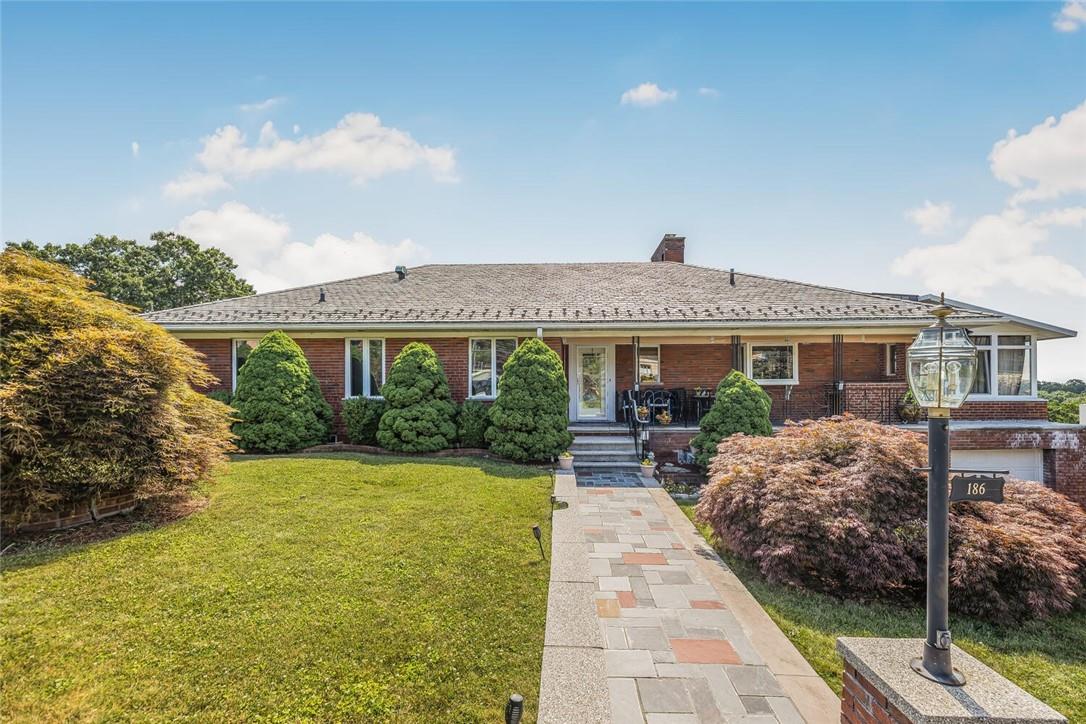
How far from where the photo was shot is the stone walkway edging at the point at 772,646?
285cm

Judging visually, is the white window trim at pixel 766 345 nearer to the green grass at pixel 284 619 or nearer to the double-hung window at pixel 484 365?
the double-hung window at pixel 484 365

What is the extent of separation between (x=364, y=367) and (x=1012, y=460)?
14820mm

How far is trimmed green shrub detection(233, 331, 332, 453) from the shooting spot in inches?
375

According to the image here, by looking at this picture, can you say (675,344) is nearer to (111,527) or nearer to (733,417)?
(733,417)

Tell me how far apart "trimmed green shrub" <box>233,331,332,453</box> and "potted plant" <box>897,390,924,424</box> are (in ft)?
43.5

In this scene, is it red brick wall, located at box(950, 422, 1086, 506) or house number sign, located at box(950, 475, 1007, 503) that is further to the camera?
red brick wall, located at box(950, 422, 1086, 506)

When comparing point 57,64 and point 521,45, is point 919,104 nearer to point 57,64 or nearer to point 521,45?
point 521,45

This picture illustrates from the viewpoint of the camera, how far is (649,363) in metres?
12.1

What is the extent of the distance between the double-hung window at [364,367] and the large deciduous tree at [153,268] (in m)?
28.0

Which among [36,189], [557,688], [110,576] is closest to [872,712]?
[557,688]

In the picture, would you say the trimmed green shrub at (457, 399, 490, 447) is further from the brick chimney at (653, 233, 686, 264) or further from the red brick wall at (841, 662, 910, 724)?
the brick chimney at (653, 233, 686, 264)

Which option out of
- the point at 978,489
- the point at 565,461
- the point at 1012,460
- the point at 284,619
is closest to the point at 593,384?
the point at 565,461

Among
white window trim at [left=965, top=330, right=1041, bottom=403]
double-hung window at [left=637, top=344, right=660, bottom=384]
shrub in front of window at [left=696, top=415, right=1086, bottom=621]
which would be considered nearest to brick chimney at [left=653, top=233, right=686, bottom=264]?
double-hung window at [left=637, top=344, right=660, bottom=384]

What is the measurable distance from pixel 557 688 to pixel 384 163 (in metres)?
10.1
